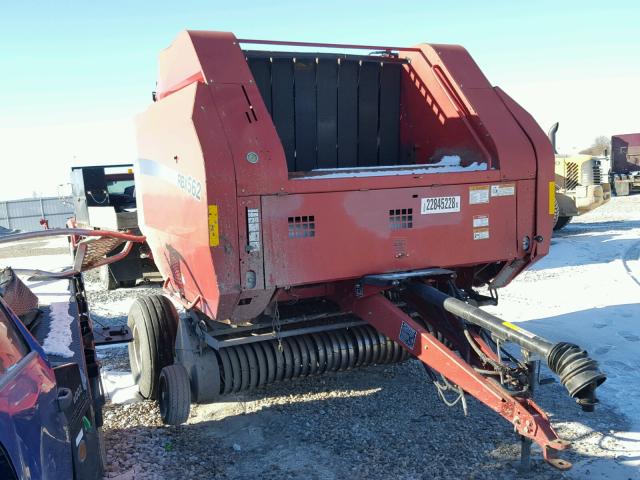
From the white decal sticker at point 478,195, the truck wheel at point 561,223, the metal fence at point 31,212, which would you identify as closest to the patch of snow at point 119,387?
the white decal sticker at point 478,195

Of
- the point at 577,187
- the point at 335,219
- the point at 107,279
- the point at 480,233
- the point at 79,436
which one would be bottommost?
the point at 107,279

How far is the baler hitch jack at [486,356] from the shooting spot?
262 centimetres

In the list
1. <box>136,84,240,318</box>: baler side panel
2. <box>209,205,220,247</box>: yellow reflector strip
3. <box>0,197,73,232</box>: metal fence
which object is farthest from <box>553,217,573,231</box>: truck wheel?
Result: <box>0,197,73,232</box>: metal fence

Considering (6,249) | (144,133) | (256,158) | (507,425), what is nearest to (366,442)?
(507,425)

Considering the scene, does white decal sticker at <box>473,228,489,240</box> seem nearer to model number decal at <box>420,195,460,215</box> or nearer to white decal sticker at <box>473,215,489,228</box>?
white decal sticker at <box>473,215,489,228</box>

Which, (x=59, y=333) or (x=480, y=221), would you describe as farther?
(x=480, y=221)

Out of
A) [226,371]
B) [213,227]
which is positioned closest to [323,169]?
[213,227]

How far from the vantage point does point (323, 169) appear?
4199 mm

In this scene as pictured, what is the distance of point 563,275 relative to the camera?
8.73m

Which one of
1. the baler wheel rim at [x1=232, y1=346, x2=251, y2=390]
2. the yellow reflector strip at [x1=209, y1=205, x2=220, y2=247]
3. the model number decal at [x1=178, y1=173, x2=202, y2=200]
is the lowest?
the baler wheel rim at [x1=232, y1=346, x2=251, y2=390]

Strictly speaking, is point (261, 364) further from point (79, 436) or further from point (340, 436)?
point (79, 436)

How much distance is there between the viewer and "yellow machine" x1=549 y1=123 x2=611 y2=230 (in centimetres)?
1412

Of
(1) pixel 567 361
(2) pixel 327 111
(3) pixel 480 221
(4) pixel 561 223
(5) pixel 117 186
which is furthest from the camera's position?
(4) pixel 561 223

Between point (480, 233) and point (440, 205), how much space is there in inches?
15.5
